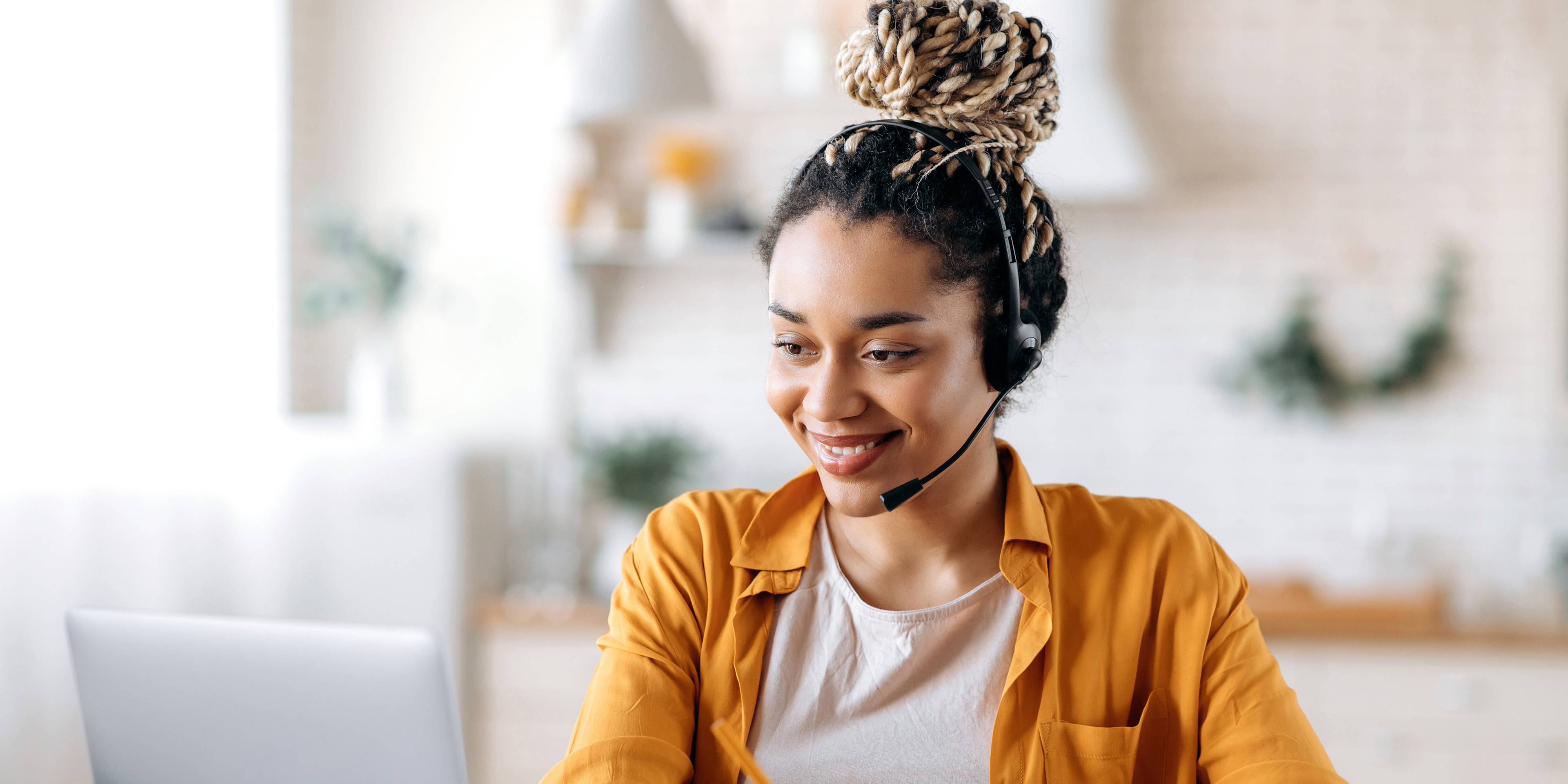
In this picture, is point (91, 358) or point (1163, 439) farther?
point (1163, 439)

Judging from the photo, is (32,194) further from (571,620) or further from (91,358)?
(571,620)

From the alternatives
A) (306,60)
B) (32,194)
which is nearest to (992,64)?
(32,194)

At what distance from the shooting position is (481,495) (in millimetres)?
A: 3273

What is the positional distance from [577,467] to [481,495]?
0.27 metres

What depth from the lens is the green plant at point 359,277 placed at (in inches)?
118

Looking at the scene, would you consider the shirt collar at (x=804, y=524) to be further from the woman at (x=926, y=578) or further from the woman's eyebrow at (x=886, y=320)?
the woman's eyebrow at (x=886, y=320)

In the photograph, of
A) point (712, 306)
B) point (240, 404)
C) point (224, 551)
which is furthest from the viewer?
point (712, 306)

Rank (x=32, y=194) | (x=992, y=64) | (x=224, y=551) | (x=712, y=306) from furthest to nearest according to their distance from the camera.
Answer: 1. (x=712, y=306)
2. (x=224, y=551)
3. (x=32, y=194)
4. (x=992, y=64)

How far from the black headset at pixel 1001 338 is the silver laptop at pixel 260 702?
0.44 metres

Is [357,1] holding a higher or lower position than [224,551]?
higher

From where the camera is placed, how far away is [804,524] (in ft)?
4.02

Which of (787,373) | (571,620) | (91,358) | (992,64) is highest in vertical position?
(992,64)

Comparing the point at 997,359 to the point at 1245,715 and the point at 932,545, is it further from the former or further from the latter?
the point at 1245,715

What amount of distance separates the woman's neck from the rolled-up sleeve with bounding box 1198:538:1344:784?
0.22 meters
